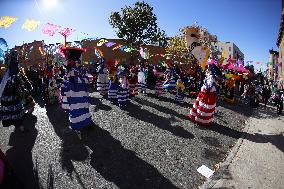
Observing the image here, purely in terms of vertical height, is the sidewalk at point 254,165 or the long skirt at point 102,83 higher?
the long skirt at point 102,83

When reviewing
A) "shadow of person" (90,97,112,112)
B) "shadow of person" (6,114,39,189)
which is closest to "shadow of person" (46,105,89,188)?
"shadow of person" (6,114,39,189)

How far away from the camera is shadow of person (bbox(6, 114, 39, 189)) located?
5324mm

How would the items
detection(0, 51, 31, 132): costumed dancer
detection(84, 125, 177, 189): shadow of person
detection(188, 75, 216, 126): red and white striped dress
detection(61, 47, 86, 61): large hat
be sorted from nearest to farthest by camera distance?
detection(84, 125, 177, 189): shadow of person → detection(61, 47, 86, 61): large hat → detection(0, 51, 31, 132): costumed dancer → detection(188, 75, 216, 126): red and white striped dress

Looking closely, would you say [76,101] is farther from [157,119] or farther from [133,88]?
[133,88]

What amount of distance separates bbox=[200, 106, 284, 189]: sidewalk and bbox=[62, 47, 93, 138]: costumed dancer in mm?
3606

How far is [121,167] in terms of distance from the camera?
5930 millimetres

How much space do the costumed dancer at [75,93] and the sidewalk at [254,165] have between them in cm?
361

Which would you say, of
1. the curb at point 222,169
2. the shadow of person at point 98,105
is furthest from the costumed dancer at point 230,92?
the curb at point 222,169

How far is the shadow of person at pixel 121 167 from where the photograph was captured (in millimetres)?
5301

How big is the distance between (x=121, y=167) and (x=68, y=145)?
186 cm

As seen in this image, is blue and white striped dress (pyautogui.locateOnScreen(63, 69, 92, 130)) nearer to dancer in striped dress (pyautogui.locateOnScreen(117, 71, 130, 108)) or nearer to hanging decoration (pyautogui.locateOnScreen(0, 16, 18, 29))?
hanging decoration (pyautogui.locateOnScreen(0, 16, 18, 29))

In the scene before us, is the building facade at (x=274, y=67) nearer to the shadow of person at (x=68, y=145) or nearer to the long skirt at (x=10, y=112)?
the shadow of person at (x=68, y=145)

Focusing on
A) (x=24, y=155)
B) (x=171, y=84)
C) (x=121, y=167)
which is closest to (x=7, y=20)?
(x=24, y=155)

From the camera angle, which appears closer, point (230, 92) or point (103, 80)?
point (103, 80)
